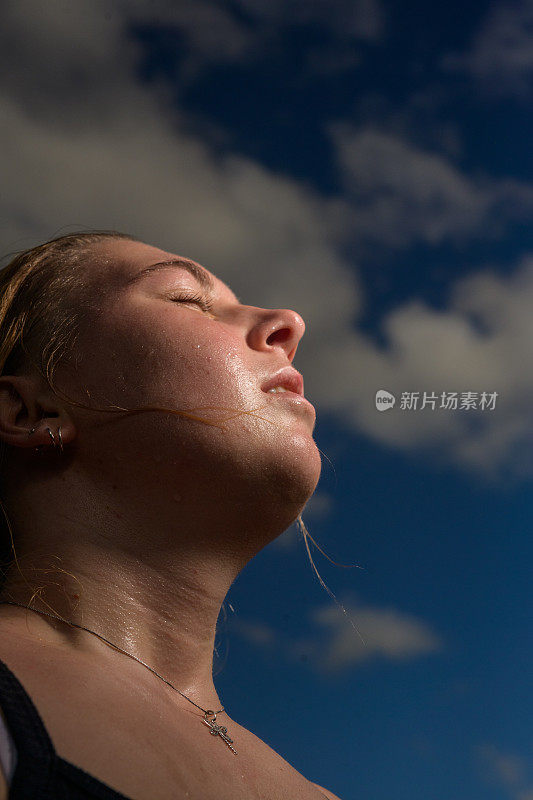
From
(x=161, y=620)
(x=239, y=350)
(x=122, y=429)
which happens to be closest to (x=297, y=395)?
(x=239, y=350)

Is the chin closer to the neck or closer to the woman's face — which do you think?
the woman's face

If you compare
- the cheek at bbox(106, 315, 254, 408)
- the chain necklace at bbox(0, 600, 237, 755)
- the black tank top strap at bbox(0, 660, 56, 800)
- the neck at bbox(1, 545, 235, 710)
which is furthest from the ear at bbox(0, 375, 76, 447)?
the black tank top strap at bbox(0, 660, 56, 800)

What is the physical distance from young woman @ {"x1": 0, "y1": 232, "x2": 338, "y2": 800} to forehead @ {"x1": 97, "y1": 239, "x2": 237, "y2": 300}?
0.6 inches

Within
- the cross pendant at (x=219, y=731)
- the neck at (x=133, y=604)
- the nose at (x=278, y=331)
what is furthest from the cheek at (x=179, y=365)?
the cross pendant at (x=219, y=731)

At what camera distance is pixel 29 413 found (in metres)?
2.01

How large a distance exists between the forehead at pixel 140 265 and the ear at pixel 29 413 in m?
0.40

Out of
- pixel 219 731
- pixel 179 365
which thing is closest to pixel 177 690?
pixel 219 731

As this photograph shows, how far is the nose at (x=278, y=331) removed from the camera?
205 centimetres

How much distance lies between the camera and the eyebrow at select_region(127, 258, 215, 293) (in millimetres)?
2120

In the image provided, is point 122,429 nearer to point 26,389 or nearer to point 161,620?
point 26,389

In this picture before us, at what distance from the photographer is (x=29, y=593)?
1771 millimetres

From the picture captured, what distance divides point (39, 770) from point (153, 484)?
794 mm

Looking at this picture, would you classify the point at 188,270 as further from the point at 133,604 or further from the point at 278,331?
the point at 133,604

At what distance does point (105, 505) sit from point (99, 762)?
2.38ft
